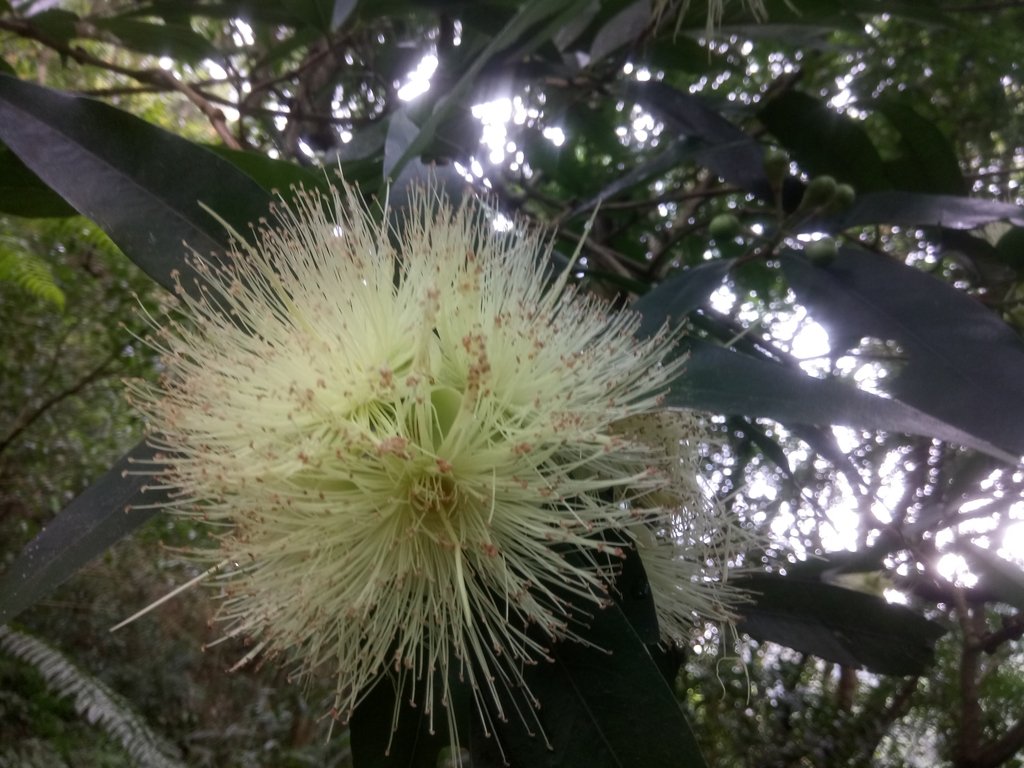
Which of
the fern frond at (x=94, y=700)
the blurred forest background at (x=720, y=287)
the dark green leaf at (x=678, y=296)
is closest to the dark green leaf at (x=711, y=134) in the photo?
the blurred forest background at (x=720, y=287)

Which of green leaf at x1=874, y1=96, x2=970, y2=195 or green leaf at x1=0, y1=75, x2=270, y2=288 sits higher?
green leaf at x1=874, y1=96, x2=970, y2=195

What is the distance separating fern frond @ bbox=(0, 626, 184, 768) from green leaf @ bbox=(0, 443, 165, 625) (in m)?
1.43

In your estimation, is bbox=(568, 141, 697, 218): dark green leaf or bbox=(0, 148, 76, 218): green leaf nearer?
Result: bbox=(0, 148, 76, 218): green leaf

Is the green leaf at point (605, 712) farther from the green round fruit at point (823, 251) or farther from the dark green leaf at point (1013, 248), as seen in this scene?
the dark green leaf at point (1013, 248)

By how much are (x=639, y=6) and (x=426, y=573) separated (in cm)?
120

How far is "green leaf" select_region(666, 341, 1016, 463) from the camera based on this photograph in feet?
1.96

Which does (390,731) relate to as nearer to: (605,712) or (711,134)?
(605,712)

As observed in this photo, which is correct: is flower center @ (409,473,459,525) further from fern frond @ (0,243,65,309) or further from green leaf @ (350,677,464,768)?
fern frond @ (0,243,65,309)

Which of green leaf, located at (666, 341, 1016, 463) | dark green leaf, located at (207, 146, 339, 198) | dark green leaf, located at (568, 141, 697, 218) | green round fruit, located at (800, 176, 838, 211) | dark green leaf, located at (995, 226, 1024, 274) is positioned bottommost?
green leaf, located at (666, 341, 1016, 463)

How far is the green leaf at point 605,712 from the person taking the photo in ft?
2.08

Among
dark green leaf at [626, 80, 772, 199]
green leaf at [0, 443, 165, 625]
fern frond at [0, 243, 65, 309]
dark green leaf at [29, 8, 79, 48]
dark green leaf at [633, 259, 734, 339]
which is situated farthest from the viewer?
fern frond at [0, 243, 65, 309]

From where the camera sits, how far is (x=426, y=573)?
68cm

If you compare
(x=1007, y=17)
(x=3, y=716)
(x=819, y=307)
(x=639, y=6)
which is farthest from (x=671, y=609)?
(x=3, y=716)

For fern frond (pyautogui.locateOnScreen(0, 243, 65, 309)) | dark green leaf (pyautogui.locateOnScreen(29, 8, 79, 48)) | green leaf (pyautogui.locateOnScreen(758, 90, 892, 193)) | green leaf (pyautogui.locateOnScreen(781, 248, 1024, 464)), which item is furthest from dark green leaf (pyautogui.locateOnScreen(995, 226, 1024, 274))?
fern frond (pyautogui.locateOnScreen(0, 243, 65, 309))
